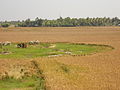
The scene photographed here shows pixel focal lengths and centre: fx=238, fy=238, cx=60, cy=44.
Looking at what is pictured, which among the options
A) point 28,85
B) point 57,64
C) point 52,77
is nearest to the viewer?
point 28,85

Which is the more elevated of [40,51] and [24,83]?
[24,83]

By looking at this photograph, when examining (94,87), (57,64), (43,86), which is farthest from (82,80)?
(57,64)

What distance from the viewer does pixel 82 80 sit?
17297 mm

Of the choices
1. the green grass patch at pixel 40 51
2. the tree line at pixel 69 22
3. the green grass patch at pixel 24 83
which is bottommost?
the tree line at pixel 69 22

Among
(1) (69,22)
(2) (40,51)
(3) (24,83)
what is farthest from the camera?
(1) (69,22)

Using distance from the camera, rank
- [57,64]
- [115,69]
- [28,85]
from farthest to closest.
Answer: [57,64] → [115,69] → [28,85]

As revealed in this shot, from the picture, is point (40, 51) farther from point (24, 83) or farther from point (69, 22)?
point (69, 22)

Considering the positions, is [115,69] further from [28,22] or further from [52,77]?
[28,22]

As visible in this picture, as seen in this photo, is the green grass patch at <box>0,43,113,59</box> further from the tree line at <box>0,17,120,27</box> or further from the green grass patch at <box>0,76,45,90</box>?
the tree line at <box>0,17,120,27</box>

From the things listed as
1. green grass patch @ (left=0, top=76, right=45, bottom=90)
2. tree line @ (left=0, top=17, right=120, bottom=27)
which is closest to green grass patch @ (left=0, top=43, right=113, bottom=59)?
green grass patch @ (left=0, top=76, right=45, bottom=90)

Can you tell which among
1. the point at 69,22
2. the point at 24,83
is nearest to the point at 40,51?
the point at 24,83

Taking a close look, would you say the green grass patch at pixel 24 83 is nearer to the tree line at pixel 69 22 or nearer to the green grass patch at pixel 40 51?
the green grass patch at pixel 40 51

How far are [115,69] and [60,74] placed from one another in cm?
545

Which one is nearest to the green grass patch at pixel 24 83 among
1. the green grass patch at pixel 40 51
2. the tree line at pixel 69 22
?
the green grass patch at pixel 40 51
